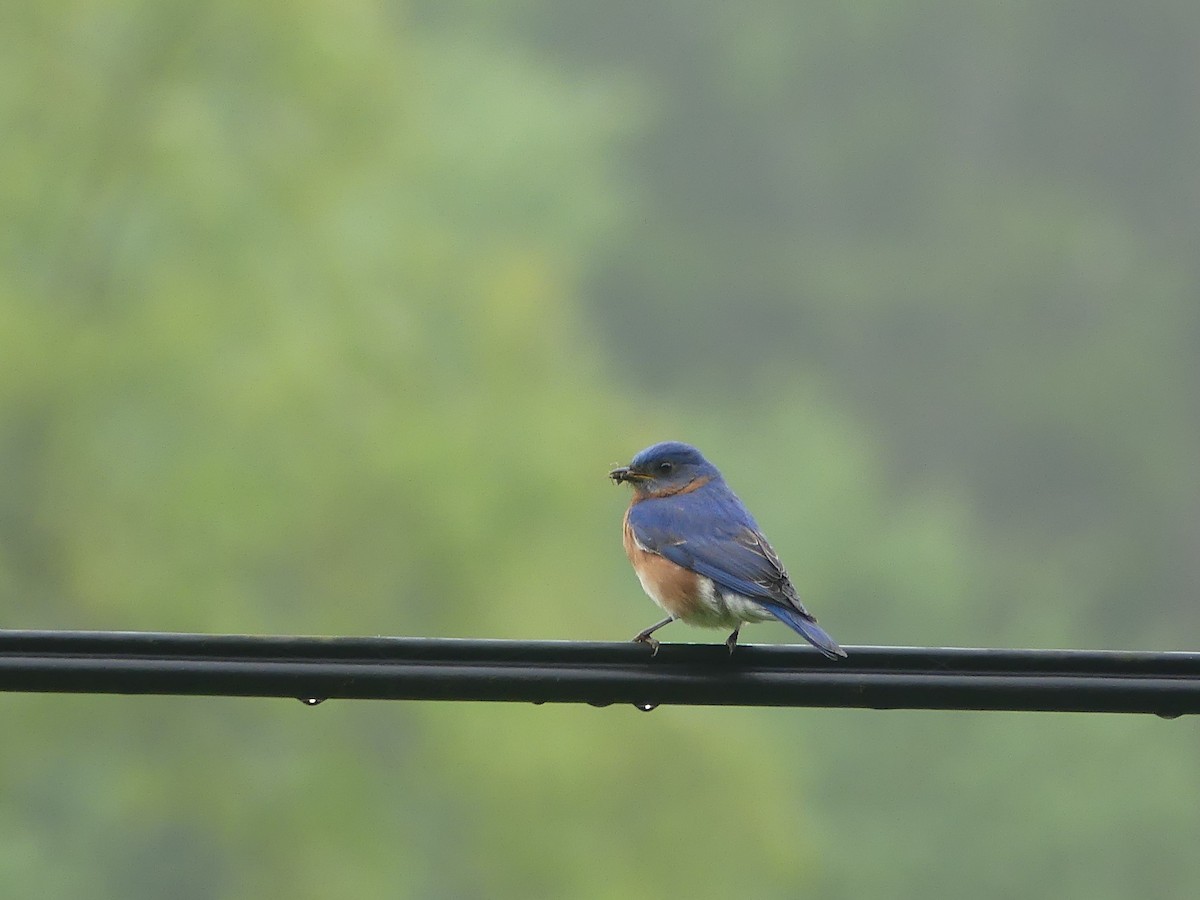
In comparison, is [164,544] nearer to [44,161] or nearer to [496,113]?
[44,161]

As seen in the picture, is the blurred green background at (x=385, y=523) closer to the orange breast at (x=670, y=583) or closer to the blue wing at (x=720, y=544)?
the blue wing at (x=720, y=544)

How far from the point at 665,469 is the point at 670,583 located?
2.57ft

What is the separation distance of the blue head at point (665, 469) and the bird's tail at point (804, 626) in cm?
116

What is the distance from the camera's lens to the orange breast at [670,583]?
16.4ft

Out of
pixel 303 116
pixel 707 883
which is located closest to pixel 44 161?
pixel 303 116

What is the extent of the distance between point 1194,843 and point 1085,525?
36.9 feet

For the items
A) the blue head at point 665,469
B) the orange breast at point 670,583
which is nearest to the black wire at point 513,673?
the orange breast at point 670,583

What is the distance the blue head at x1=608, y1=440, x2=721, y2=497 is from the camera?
5738 millimetres

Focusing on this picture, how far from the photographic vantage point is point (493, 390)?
14.5 m

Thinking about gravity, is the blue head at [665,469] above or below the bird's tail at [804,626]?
above

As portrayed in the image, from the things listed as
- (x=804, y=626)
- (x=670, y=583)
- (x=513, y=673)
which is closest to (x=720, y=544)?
(x=670, y=583)

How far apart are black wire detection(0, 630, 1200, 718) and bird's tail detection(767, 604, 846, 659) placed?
0.51 metres

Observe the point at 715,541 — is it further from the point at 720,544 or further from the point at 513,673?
the point at 513,673

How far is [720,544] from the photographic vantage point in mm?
5012
